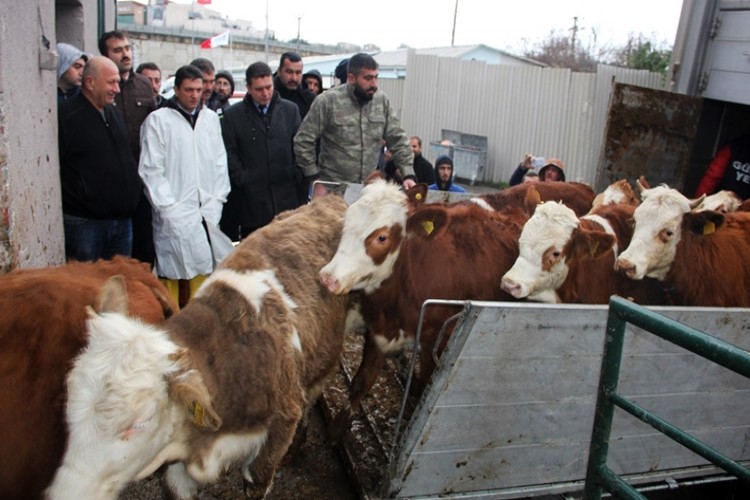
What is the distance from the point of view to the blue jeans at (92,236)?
4.40m

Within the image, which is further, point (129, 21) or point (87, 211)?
point (129, 21)

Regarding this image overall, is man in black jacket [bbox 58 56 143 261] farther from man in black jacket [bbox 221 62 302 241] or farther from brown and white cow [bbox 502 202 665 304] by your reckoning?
brown and white cow [bbox 502 202 665 304]

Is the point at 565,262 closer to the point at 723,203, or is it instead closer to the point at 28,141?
the point at 723,203

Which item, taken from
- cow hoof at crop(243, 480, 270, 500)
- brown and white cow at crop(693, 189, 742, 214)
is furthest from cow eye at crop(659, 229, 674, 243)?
cow hoof at crop(243, 480, 270, 500)

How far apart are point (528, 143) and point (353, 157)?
10.6 meters

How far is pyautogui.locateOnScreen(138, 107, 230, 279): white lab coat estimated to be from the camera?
464cm

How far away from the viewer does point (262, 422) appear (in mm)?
2904

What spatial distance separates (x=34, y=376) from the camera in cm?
253

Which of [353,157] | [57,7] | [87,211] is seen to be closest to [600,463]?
[87,211]

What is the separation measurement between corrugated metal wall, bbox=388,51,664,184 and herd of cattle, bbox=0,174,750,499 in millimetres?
8339

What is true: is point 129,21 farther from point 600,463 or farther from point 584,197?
point 600,463

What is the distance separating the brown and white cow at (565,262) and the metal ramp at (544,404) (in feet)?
2.34

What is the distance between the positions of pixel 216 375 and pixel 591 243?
2.40 metres

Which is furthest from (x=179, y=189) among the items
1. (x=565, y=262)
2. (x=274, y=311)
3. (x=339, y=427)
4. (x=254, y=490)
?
(x=565, y=262)
